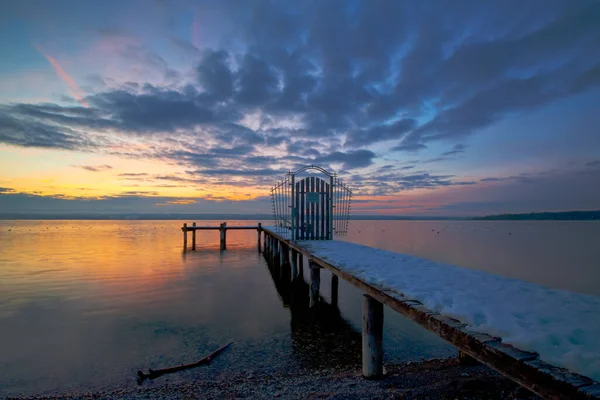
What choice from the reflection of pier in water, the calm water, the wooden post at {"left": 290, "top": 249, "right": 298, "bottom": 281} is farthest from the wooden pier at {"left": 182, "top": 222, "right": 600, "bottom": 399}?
the wooden post at {"left": 290, "top": 249, "right": 298, "bottom": 281}

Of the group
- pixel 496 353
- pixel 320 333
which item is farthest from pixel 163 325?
pixel 496 353

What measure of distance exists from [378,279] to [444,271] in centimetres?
180

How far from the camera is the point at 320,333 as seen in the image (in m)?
10.1

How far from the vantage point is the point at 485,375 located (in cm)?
614

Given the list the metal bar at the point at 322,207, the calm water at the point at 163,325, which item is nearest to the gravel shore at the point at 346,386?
the calm water at the point at 163,325

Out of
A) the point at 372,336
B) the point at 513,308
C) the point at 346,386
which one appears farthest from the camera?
the point at 372,336

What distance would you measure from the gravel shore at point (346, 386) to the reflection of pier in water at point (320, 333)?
786 millimetres

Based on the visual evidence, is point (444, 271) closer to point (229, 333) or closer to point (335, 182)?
point (229, 333)

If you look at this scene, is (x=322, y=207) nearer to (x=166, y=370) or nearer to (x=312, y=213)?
(x=312, y=213)

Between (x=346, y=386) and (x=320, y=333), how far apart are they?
4218 millimetres

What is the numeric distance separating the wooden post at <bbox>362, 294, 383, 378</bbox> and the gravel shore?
0.22 metres

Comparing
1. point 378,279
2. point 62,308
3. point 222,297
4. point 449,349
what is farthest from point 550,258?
point 62,308

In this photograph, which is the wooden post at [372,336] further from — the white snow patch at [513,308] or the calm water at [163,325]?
the calm water at [163,325]

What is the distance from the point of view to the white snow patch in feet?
9.87
